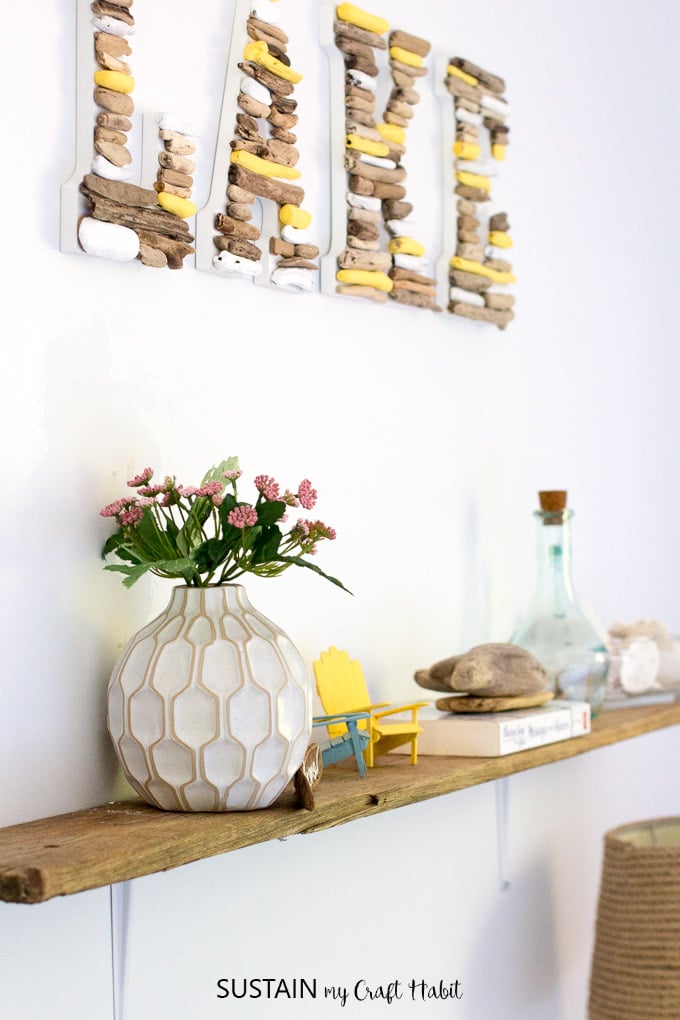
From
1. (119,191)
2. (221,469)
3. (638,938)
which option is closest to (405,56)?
(119,191)

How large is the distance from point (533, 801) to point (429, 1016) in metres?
0.30

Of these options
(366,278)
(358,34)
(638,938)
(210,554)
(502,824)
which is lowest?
(638,938)

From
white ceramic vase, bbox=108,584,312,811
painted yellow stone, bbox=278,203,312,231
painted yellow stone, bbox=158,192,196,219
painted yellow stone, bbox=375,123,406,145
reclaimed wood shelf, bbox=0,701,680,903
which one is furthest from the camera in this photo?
painted yellow stone, bbox=375,123,406,145

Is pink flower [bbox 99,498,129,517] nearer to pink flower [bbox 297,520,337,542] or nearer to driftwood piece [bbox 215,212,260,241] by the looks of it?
pink flower [bbox 297,520,337,542]

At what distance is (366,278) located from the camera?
113 cm

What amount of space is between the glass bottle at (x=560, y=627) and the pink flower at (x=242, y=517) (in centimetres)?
52

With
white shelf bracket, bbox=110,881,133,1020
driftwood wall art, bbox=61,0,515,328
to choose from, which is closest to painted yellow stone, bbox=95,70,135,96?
driftwood wall art, bbox=61,0,515,328

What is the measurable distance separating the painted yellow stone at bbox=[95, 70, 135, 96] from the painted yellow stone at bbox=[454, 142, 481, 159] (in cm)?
51

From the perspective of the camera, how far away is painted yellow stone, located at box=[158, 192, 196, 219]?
36.1 inches

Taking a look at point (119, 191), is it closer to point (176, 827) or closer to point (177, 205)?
point (177, 205)

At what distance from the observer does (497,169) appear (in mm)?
1370

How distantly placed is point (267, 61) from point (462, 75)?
368 mm

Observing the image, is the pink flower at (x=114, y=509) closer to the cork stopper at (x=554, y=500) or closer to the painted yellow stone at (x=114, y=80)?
the painted yellow stone at (x=114, y=80)

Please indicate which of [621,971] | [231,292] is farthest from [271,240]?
[621,971]
